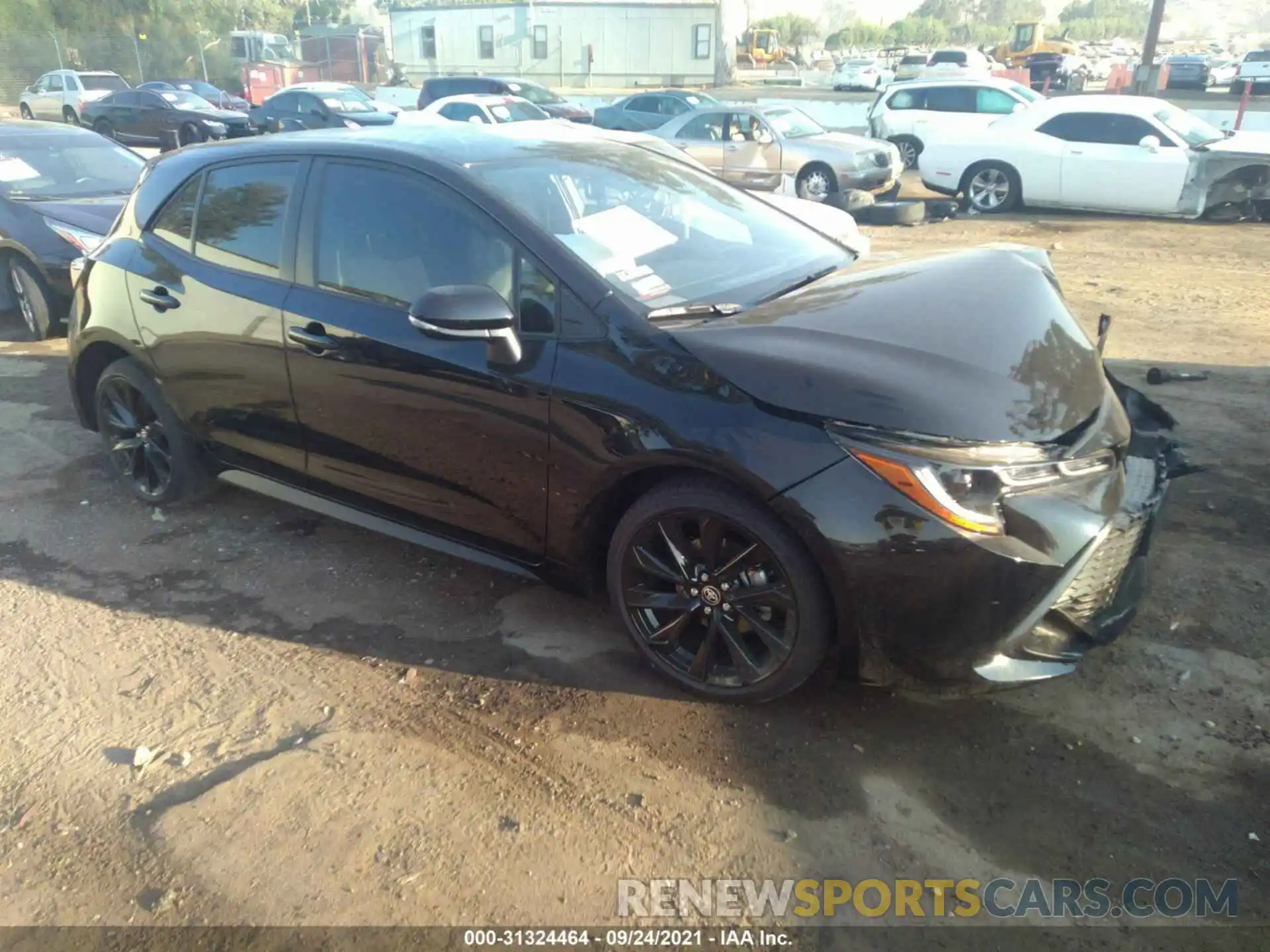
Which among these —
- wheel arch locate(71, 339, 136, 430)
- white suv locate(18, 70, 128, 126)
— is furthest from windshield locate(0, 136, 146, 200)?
white suv locate(18, 70, 128, 126)

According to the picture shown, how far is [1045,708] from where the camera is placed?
3.06m

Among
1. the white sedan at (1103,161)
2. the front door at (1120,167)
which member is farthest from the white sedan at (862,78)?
the front door at (1120,167)

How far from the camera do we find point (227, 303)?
3.95 m

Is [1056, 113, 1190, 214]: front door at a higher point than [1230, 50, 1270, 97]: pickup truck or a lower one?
lower

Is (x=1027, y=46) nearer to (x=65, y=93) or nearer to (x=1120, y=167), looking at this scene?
(x=1120, y=167)

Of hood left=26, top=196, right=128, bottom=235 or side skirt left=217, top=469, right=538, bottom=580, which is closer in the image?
side skirt left=217, top=469, right=538, bottom=580

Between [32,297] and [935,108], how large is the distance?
1399cm

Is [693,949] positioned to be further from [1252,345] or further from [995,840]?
[1252,345]

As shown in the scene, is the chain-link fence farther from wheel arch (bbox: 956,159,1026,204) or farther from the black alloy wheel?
the black alloy wheel

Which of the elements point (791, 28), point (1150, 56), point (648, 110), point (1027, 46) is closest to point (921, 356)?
point (648, 110)

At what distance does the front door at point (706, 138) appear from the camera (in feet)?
45.9

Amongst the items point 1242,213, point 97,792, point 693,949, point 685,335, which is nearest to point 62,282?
point 97,792

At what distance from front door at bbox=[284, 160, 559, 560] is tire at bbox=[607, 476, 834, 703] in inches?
15.6

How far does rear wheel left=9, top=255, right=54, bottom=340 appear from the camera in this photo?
294 inches
